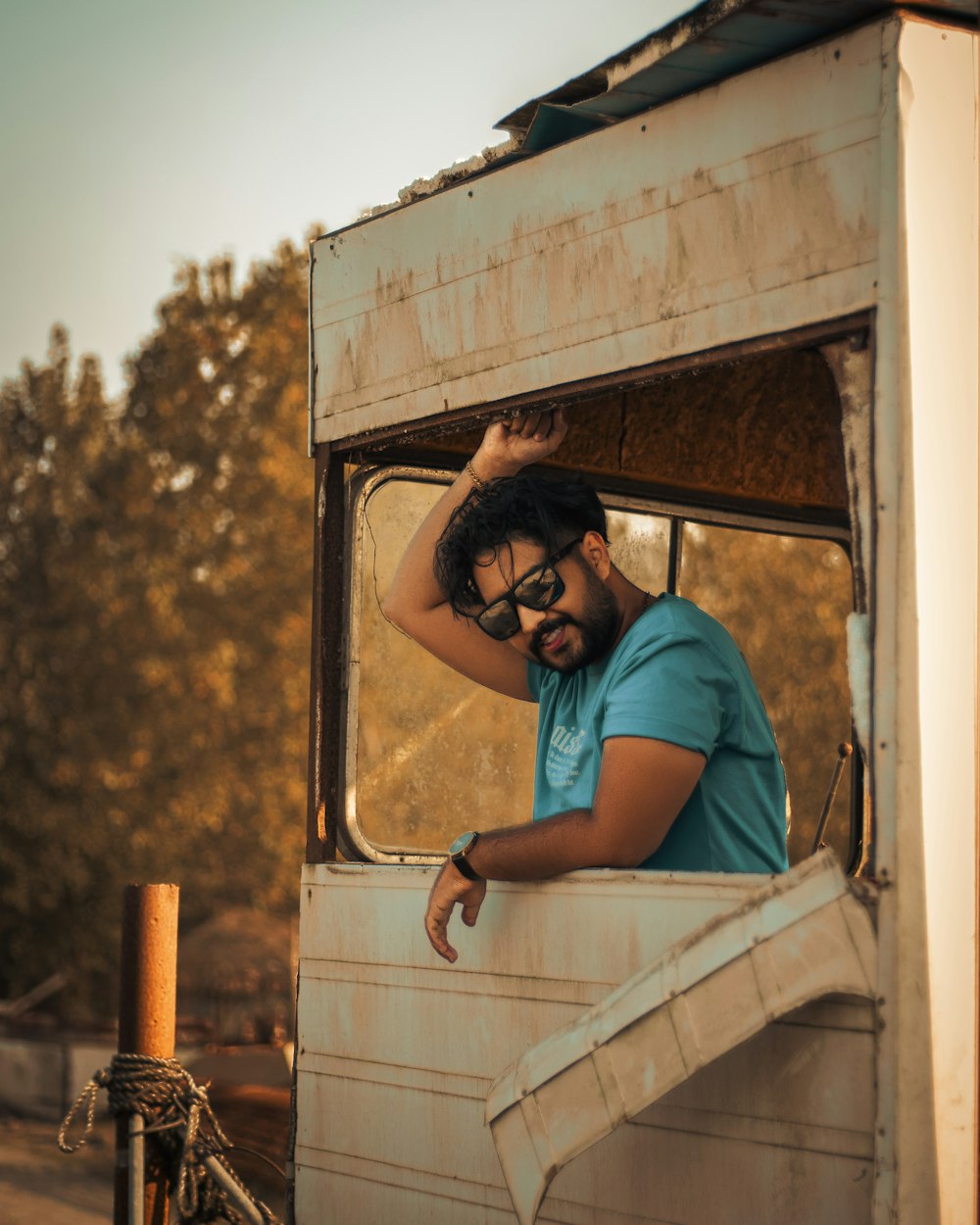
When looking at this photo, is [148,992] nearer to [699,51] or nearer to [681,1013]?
[681,1013]

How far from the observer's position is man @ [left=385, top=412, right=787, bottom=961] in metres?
3.07

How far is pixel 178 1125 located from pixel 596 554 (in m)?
2.12

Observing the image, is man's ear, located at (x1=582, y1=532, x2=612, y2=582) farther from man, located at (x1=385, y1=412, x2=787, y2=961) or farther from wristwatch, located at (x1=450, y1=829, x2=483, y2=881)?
wristwatch, located at (x1=450, y1=829, x2=483, y2=881)

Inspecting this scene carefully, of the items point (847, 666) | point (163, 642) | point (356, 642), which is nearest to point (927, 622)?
Answer: point (847, 666)

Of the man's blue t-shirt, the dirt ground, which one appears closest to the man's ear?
the man's blue t-shirt

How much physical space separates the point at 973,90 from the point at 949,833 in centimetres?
127

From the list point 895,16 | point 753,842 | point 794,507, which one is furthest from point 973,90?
point 794,507

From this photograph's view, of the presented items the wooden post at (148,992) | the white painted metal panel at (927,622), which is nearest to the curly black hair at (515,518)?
the white painted metal panel at (927,622)

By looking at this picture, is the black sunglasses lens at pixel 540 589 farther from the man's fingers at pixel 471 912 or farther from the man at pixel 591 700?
the man's fingers at pixel 471 912

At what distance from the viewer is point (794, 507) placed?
514cm

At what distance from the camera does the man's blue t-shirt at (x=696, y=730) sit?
3.10m

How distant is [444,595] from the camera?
3.94 meters

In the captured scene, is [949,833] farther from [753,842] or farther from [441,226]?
[441,226]

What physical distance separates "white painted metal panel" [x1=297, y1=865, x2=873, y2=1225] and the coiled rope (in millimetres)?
673
